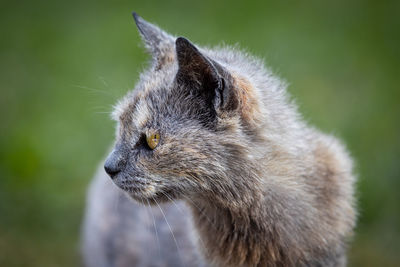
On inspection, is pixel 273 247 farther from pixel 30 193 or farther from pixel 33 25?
pixel 33 25

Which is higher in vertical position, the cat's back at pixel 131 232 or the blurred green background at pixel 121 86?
the blurred green background at pixel 121 86

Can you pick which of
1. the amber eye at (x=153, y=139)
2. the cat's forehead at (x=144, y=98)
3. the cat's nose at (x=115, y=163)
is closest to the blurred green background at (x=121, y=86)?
the cat's forehead at (x=144, y=98)

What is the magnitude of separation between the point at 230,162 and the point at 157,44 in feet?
3.17

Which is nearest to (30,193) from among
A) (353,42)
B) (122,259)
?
(122,259)

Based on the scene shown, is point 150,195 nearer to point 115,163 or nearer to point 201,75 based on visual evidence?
point 115,163

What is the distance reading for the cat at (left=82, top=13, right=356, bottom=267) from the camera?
8.24 feet

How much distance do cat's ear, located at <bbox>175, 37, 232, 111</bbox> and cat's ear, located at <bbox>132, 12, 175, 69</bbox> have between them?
1.45ft

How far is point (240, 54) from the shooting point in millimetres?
3107

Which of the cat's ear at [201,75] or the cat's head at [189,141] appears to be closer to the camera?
the cat's ear at [201,75]

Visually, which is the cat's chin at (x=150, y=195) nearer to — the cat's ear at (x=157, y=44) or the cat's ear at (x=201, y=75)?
the cat's ear at (x=201, y=75)

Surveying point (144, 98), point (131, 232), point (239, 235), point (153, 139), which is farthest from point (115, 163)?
point (131, 232)

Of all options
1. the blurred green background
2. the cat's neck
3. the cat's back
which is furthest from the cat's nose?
the blurred green background

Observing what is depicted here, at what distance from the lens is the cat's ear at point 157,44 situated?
3.00 metres

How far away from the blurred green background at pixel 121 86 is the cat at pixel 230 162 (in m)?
1.59
